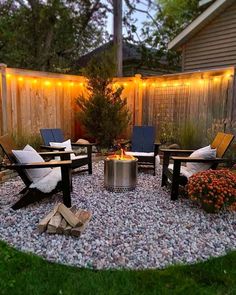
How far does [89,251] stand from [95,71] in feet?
17.6

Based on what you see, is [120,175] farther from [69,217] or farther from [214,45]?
[214,45]

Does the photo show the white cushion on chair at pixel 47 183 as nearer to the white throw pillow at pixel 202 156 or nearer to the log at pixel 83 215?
the log at pixel 83 215

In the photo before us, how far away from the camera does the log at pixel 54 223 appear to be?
2.84 m

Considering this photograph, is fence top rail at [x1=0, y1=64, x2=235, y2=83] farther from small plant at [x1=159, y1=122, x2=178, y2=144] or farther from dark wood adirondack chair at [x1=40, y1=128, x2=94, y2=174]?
dark wood adirondack chair at [x1=40, y1=128, x2=94, y2=174]

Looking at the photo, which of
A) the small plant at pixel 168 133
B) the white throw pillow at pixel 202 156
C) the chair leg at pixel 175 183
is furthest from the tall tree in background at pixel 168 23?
the chair leg at pixel 175 183

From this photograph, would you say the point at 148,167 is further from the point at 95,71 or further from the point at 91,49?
the point at 91,49

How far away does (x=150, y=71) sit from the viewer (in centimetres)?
1485

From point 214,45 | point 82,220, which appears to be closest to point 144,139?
point 82,220

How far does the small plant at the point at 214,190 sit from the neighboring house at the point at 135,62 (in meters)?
11.2

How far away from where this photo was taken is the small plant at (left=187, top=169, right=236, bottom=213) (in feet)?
10.6

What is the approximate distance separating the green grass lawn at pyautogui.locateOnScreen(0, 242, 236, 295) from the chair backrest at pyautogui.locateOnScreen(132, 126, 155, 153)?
3656 mm

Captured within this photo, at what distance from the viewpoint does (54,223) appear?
9.46 feet

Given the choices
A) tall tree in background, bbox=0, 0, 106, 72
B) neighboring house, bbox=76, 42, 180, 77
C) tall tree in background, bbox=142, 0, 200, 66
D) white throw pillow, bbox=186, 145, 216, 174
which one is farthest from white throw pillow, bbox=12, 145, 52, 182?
tall tree in background, bbox=142, 0, 200, 66

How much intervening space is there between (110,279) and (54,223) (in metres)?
0.95
